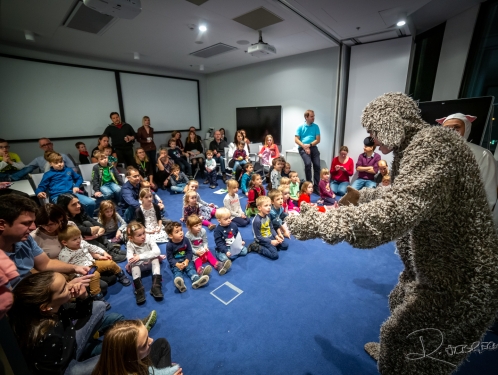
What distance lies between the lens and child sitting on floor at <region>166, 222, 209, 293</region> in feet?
7.61

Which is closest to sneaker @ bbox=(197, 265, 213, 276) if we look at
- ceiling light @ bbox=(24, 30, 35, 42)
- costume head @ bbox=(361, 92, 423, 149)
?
costume head @ bbox=(361, 92, 423, 149)

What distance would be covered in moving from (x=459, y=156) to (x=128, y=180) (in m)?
3.82

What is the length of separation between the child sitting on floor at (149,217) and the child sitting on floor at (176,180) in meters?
1.96

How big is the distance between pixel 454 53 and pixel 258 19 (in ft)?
10.2

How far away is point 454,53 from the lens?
363 cm

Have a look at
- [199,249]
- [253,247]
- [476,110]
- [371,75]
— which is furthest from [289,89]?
[199,249]

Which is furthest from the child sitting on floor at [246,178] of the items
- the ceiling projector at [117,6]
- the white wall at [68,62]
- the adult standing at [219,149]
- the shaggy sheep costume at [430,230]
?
the shaggy sheep costume at [430,230]

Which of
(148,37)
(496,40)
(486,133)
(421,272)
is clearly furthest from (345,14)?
(421,272)

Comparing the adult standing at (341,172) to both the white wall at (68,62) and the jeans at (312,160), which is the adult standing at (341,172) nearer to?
the jeans at (312,160)

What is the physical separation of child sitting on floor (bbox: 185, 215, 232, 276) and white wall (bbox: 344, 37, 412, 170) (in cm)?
335

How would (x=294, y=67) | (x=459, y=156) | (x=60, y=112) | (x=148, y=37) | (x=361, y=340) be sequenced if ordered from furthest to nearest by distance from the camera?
(x=294, y=67) < (x=60, y=112) < (x=148, y=37) < (x=361, y=340) < (x=459, y=156)

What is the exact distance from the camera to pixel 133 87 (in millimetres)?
6523

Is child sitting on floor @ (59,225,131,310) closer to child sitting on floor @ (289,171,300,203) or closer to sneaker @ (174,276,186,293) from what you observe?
sneaker @ (174,276,186,293)

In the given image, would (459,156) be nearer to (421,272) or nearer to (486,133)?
(421,272)
